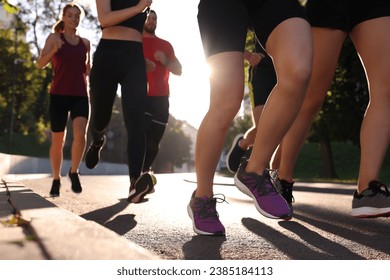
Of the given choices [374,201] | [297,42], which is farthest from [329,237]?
[297,42]

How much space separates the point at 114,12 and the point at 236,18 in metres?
2.10

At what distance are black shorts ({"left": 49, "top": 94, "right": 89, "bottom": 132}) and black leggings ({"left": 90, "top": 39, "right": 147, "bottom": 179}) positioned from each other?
4.72 ft

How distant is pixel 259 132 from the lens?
3.52 metres

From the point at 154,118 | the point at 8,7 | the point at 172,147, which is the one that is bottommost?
the point at 172,147

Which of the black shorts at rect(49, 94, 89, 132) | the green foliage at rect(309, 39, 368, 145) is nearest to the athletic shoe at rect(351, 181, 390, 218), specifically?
the black shorts at rect(49, 94, 89, 132)

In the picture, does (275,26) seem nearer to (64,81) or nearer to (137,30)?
(137,30)

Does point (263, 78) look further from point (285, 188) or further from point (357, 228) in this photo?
point (357, 228)

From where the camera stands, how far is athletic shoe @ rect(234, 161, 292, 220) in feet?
10.9

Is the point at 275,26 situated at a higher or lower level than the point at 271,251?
higher

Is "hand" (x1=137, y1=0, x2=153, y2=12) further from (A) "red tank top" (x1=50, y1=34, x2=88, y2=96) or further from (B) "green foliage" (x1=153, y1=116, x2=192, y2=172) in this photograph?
(B) "green foliage" (x1=153, y1=116, x2=192, y2=172)

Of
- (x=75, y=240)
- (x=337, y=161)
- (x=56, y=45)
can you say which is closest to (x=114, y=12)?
(x=56, y=45)

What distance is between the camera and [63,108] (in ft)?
23.1

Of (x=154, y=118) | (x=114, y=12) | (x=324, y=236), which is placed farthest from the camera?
(x=154, y=118)
